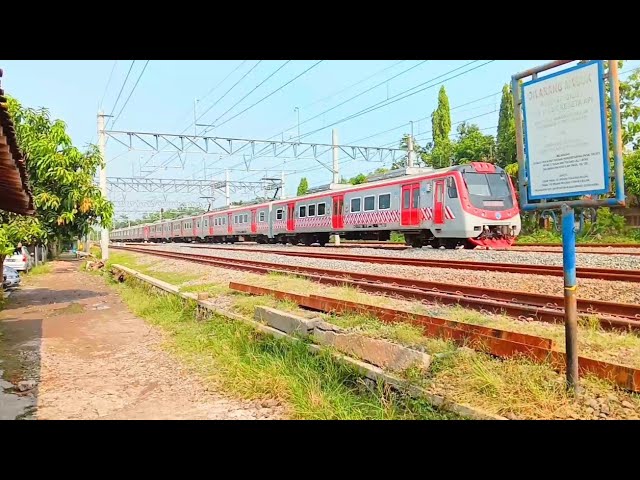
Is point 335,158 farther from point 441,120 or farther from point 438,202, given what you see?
point 441,120

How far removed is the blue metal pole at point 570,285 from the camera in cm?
357

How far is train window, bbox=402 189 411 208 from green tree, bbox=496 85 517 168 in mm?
15334

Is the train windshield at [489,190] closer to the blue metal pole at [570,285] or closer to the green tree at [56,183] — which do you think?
the green tree at [56,183]

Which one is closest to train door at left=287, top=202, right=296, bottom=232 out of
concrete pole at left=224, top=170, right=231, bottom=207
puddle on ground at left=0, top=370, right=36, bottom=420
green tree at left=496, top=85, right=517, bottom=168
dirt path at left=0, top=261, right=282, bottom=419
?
green tree at left=496, top=85, right=517, bottom=168

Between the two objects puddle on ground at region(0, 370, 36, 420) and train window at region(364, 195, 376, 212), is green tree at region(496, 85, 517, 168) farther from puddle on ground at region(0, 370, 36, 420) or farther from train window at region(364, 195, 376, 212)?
puddle on ground at region(0, 370, 36, 420)

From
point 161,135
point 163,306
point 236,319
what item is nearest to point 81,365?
point 236,319

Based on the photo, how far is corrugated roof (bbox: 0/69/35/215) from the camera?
4.18 m

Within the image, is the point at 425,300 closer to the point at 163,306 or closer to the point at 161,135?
the point at 163,306

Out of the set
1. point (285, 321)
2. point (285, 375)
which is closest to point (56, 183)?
point (285, 321)

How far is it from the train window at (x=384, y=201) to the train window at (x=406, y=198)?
3.34ft

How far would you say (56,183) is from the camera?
482 inches

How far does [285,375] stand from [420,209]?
13.5m
